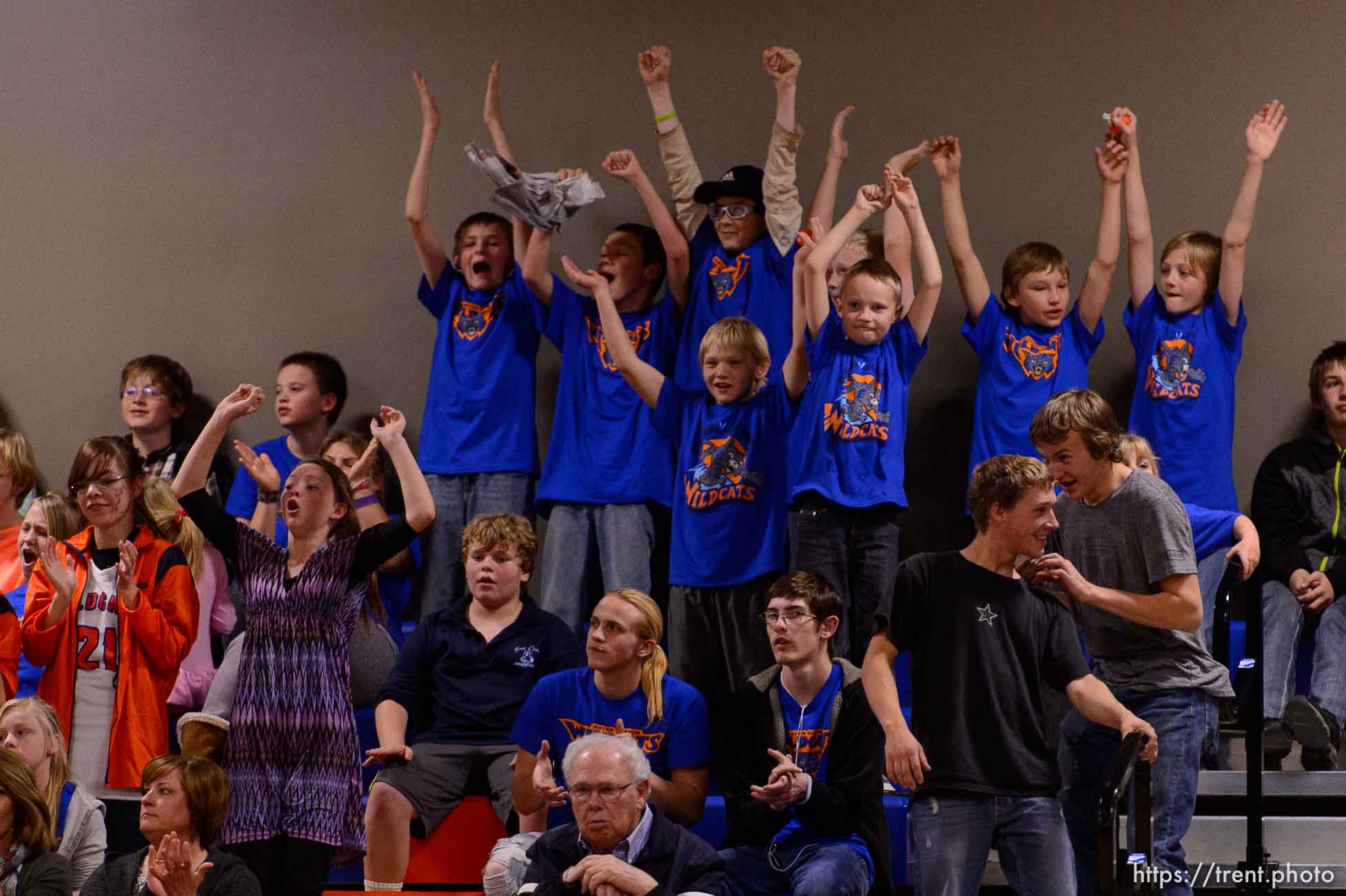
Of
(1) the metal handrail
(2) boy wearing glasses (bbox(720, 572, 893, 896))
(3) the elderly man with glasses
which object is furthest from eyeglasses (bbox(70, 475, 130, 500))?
(1) the metal handrail

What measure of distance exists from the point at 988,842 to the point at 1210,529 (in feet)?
4.29

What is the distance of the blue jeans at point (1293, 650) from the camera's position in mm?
4910

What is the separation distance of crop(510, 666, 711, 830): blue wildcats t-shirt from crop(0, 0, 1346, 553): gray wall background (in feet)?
7.52

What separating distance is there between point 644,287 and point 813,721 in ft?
7.41

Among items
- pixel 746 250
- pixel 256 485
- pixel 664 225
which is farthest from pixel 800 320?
pixel 256 485

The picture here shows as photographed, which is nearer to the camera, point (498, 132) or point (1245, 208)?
point (1245, 208)

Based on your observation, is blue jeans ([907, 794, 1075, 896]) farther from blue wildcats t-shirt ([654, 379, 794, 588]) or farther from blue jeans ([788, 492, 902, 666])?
blue wildcats t-shirt ([654, 379, 794, 588])

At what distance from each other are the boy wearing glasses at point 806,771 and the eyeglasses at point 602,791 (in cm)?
37

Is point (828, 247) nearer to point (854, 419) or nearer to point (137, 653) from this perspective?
point (854, 419)

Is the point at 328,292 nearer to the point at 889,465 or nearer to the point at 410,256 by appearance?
the point at 410,256

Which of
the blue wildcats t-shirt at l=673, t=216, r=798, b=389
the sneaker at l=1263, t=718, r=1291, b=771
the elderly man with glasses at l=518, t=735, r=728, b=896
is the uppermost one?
the blue wildcats t-shirt at l=673, t=216, r=798, b=389

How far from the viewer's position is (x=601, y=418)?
579 cm

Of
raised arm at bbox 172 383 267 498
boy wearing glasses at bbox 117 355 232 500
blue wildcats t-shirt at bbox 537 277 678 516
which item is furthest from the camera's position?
boy wearing glasses at bbox 117 355 232 500

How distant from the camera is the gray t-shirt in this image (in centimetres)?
388
